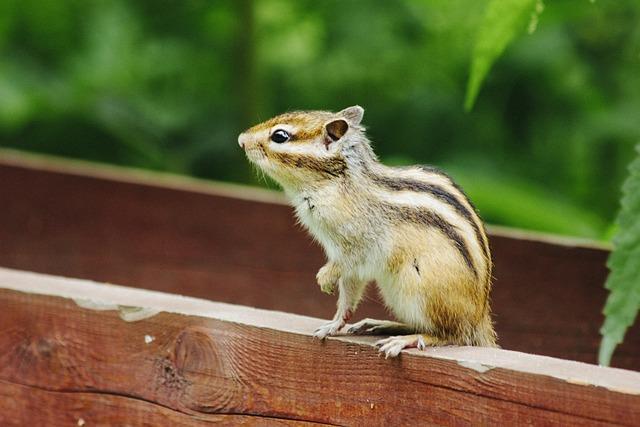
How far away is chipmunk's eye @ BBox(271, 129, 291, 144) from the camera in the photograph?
6.98 ft

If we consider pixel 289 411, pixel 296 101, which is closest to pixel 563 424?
pixel 289 411

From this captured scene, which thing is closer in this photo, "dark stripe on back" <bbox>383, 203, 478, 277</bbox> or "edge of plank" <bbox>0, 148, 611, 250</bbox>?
"dark stripe on back" <bbox>383, 203, 478, 277</bbox>

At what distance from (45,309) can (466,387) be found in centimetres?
97

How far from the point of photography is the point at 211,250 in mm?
3350

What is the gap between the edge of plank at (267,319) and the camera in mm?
1530

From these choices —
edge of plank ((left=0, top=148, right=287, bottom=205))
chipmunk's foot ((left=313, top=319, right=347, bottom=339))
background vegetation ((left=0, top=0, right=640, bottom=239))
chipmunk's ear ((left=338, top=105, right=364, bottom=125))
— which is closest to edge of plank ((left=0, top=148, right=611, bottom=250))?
edge of plank ((left=0, top=148, right=287, bottom=205))

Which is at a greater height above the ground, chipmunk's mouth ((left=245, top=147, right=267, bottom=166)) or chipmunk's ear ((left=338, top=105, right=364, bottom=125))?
chipmunk's ear ((left=338, top=105, right=364, bottom=125))

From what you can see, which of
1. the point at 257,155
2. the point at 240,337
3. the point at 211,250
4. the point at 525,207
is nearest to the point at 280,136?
the point at 257,155

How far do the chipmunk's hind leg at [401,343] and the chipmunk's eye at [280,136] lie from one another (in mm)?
539

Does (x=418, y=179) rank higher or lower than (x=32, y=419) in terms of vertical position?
higher

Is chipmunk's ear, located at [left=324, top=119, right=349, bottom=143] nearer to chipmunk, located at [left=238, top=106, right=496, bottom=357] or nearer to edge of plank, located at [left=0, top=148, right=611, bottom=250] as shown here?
chipmunk, located at [left=238, top=106, right=496, bottom=357]

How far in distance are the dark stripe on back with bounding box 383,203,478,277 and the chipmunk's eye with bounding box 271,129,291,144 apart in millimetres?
305

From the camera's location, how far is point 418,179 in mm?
1937

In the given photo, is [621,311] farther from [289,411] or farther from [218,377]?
[218,377]
